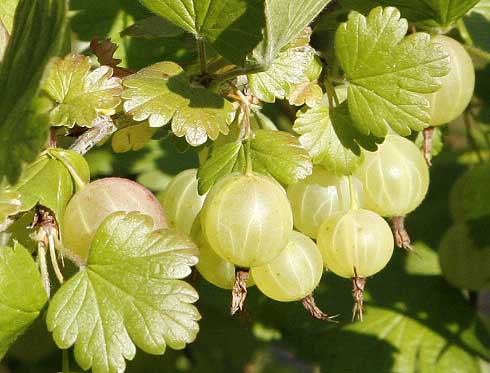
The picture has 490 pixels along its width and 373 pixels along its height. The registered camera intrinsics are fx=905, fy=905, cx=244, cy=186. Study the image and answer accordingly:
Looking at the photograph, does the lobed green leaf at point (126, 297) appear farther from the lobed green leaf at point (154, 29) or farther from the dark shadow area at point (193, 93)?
the lobed green leaf at point (154, 29)

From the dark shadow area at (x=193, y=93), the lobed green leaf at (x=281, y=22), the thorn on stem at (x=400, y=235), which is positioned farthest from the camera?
the thorn on stem at (x=400, y=235)

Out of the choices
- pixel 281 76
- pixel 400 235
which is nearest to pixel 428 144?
pixel 400 235

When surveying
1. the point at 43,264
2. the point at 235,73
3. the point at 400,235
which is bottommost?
the point at 400,235

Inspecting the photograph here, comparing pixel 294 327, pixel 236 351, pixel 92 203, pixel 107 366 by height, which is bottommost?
pixel 236 351

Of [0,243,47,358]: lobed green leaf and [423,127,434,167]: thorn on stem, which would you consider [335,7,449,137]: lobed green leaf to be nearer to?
[423,127,434,167]: thorn on stem

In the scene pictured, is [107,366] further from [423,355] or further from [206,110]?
[423,355]

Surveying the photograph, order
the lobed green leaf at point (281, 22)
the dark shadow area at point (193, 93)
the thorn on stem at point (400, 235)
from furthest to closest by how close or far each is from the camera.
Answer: the thorn on stem at point (400, 235)
the dark shadow area at point (193, 93)
the lobed green leaf at point (281, 22)

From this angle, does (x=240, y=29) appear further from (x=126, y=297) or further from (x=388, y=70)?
(x=126, y=297)

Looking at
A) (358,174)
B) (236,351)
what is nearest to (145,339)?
(358,174)

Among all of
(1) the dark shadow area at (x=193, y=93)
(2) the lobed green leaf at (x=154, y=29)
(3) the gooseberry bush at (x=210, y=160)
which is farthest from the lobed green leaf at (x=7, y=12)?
(1) the dark shadow area at (x=193, y=93)
